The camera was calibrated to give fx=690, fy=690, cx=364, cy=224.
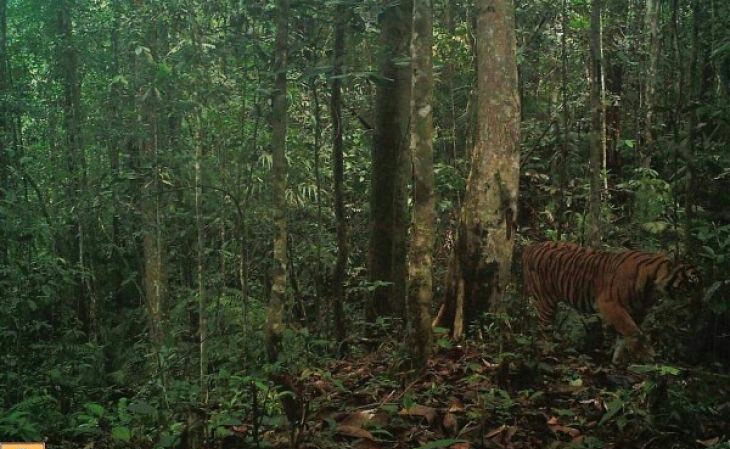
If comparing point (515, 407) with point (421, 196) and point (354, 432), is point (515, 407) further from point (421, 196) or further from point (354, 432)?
point (421, 196)

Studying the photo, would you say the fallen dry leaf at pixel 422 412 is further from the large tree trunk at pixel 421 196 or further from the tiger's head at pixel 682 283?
the tiger's head at pixel 682 283

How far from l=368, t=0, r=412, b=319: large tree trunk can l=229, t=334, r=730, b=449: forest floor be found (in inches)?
89.7

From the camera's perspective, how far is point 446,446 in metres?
4.60

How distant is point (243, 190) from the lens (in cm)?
1044

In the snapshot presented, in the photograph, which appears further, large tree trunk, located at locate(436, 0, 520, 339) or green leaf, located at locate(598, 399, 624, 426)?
large tree trunk, located at locate(436, 0, 520, 339)

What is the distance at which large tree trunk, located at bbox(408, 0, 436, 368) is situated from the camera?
5.84 m

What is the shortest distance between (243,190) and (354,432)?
6.04m

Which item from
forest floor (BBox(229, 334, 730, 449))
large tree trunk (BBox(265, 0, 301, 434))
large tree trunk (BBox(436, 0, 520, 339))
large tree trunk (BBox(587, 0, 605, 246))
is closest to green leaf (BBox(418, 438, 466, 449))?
forest floor (BBox(229, 334, 730, 449))

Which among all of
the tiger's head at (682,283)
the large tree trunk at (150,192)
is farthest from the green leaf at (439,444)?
the large tree trunk at (150,192)

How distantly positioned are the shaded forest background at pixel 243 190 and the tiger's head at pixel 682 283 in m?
0.17

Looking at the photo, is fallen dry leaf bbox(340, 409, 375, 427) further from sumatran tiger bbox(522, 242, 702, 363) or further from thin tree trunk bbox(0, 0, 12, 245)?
thin tree trunk bbox(0, 0, 12, 245)

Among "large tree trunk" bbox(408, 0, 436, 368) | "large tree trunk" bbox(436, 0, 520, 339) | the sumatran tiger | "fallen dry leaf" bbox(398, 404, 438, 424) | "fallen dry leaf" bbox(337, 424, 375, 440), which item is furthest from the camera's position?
"large tree trunk" bbox(436, 0, 520, 339)

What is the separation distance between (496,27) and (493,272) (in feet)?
8.91

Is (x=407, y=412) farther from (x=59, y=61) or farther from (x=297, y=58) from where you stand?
(x=59, y=61)
